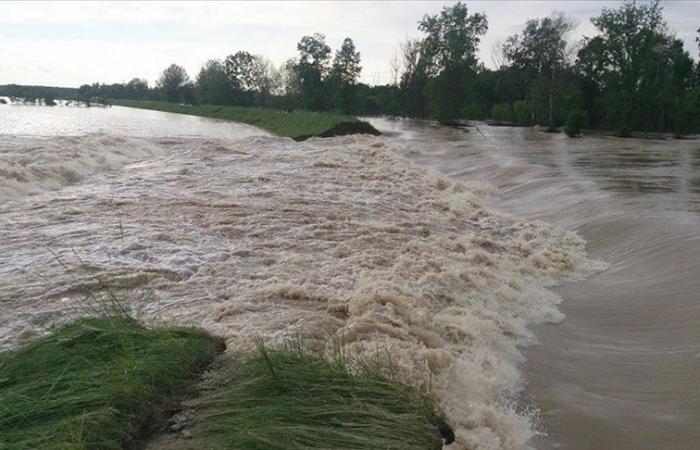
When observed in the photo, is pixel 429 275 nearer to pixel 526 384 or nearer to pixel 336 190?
pixel 526 384

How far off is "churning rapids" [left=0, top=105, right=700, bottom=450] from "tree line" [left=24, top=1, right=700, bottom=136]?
33812mm

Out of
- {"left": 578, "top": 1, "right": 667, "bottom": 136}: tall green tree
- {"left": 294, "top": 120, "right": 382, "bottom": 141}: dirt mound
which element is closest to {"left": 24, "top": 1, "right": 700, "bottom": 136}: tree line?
{"left": 578, "top": 1, "right": 667, "bottom": 136}: tall green tree

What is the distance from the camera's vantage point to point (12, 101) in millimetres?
90000

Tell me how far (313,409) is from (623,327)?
15.1 feet

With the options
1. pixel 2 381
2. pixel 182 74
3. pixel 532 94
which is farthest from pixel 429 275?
pixel 182 74

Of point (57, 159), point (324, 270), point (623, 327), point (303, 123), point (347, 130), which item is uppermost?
point (303, 123)

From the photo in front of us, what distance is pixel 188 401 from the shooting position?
13.0ft

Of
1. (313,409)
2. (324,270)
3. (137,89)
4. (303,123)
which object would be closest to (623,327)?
(324,270)

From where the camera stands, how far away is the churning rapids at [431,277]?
491cm

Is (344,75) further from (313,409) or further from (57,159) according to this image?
(313,409)

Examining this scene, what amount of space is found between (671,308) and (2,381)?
23.3 ft

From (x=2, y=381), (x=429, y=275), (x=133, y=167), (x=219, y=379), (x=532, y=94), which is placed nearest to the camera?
(x=2, y=381)

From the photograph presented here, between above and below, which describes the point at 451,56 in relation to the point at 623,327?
above

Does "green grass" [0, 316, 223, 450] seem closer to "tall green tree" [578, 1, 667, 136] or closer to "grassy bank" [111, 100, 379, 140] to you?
"grassy bank" [111, 100, 379, 140]
